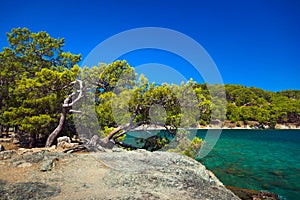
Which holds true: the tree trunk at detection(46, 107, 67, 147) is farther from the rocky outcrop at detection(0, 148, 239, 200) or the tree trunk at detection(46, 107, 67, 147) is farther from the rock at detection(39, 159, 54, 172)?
the rock at detection(39, 159, 54, 172)

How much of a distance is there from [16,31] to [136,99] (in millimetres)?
12532

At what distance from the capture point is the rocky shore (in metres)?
5.73

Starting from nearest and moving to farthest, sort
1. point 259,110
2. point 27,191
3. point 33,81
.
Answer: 1. point 27,191
2. point 33,81
3. point 259,110

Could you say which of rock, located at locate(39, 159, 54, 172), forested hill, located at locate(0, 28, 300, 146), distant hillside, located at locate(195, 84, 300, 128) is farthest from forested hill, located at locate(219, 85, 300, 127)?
rock, located at locate(39, 159, 54, 172)

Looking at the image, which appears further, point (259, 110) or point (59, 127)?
point (259, 110)

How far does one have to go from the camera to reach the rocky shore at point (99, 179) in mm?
5727

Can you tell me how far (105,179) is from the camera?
22.9 ft

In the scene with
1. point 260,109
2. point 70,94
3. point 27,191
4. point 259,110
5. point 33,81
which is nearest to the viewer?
point 27,191

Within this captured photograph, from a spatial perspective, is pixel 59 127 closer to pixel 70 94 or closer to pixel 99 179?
pixel 70 94

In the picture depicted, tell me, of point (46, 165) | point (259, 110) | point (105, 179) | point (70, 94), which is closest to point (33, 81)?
point (70, 94)

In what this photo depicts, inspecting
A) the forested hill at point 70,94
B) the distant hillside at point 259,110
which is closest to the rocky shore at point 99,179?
the forested hill at point 70,94

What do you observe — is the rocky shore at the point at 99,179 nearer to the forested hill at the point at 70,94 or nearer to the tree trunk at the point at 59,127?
the forested hill at the point at 70,94

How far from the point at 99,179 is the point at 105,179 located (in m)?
0.20

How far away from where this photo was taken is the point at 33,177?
673 cm
